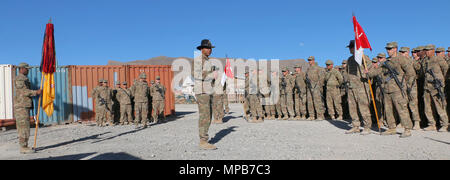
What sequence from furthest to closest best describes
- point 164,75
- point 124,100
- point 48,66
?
point 164,75, point 124,100, point 48,66

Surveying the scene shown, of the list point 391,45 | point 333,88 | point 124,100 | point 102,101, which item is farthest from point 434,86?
point 102,101

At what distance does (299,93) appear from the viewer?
977cm

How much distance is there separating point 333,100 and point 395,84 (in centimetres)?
368

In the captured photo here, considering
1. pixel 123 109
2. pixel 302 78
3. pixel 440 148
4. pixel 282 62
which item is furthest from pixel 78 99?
pixel 282 62

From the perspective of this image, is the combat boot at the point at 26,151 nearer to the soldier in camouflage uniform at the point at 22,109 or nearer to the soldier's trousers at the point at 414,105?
the soldier in camouflage uniform at the point at 22,109

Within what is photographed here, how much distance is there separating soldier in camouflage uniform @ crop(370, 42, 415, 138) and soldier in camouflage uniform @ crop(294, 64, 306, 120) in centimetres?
Result: 378

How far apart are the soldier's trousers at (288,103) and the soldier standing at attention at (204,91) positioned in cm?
574

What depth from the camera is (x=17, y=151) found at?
5.41m

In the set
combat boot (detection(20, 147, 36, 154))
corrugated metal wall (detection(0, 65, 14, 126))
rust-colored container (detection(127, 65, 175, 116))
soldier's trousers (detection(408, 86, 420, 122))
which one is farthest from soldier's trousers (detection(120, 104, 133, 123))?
soldier's trousers (detection(408, 86, 420, 122))

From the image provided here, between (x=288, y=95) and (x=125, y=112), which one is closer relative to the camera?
(x=288, y=95)

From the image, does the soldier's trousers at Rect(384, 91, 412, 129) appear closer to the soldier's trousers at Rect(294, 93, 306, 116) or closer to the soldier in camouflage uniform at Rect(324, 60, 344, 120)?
the soldier in camouflage uniform at Rect(324, 60, 344, 120)

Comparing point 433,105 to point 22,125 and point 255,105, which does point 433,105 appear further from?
point 22,125

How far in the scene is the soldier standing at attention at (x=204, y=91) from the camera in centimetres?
486
